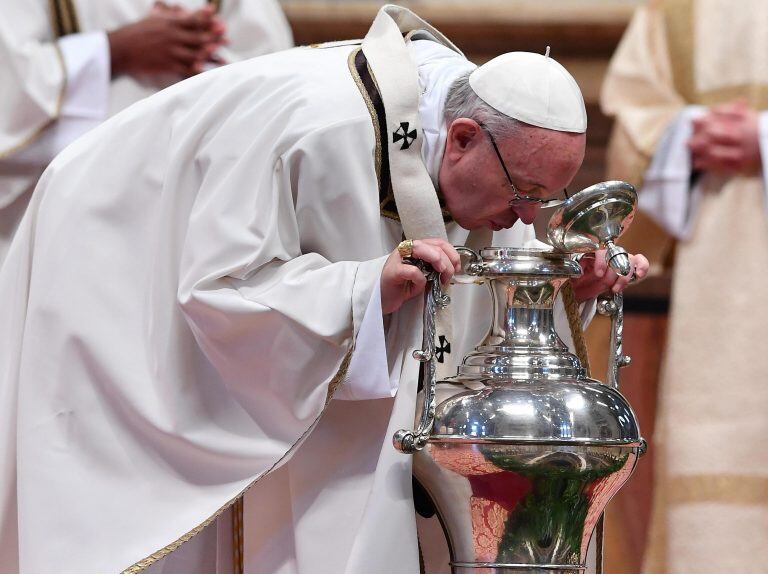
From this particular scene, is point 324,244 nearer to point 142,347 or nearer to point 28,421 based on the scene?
point 142,347

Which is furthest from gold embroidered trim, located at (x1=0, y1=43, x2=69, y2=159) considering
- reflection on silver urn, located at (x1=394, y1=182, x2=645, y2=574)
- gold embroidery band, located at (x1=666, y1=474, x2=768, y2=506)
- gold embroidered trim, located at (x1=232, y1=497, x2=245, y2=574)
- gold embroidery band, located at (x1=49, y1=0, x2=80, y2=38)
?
gold embroidery band, located at (x1=666, y1=474, x2=768, y2=506)

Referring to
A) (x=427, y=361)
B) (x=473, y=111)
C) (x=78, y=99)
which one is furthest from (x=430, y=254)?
(x=78, y=99)

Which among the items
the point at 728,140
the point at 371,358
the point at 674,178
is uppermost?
the point at 371,358

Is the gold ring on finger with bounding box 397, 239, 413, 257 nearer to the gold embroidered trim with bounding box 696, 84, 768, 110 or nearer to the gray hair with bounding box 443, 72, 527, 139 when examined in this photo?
the gray hair with bounding box 443, 72, 527, 139

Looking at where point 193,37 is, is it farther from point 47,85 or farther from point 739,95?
point 739,95

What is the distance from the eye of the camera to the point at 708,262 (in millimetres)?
5023

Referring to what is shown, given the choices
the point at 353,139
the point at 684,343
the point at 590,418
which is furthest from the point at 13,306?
the point at 684,343

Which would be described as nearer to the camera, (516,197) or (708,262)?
(516,197)

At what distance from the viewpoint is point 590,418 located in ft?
9.16

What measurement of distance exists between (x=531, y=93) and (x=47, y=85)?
2093 mm

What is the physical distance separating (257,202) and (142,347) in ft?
1.32

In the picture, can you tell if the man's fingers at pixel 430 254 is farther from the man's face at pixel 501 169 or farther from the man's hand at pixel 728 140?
the man's hand at pixel 728 140

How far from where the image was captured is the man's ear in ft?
10.0

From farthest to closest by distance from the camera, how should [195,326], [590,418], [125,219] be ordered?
[125,219] → [195,326] → [590,418]
